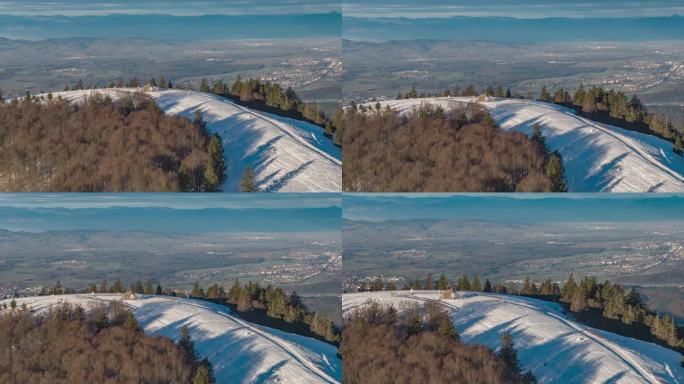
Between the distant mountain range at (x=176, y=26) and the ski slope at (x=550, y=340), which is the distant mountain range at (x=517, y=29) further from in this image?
the ski slope at (x=550, y=340)

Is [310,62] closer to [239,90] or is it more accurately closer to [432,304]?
[239,90]

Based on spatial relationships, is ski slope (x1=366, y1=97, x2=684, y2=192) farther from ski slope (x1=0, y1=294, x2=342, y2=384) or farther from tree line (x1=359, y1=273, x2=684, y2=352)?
ski slope (x1=0, y1=294, x2=342, y2=384)

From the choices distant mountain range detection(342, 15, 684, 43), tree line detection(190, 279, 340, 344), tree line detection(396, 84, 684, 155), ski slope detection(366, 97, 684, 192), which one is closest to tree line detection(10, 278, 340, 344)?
tree line detection(190, 279, 340, 344)

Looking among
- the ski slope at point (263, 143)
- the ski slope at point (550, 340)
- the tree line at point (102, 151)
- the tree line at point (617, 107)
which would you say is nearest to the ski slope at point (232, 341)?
the ski slope at point (550, 340)

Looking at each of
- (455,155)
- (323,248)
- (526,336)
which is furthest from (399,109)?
(526,336)

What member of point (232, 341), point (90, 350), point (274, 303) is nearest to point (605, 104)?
point (274, 303)

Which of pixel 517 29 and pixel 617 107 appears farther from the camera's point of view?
pixel 517 29

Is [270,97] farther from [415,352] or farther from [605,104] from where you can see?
[605,104]
